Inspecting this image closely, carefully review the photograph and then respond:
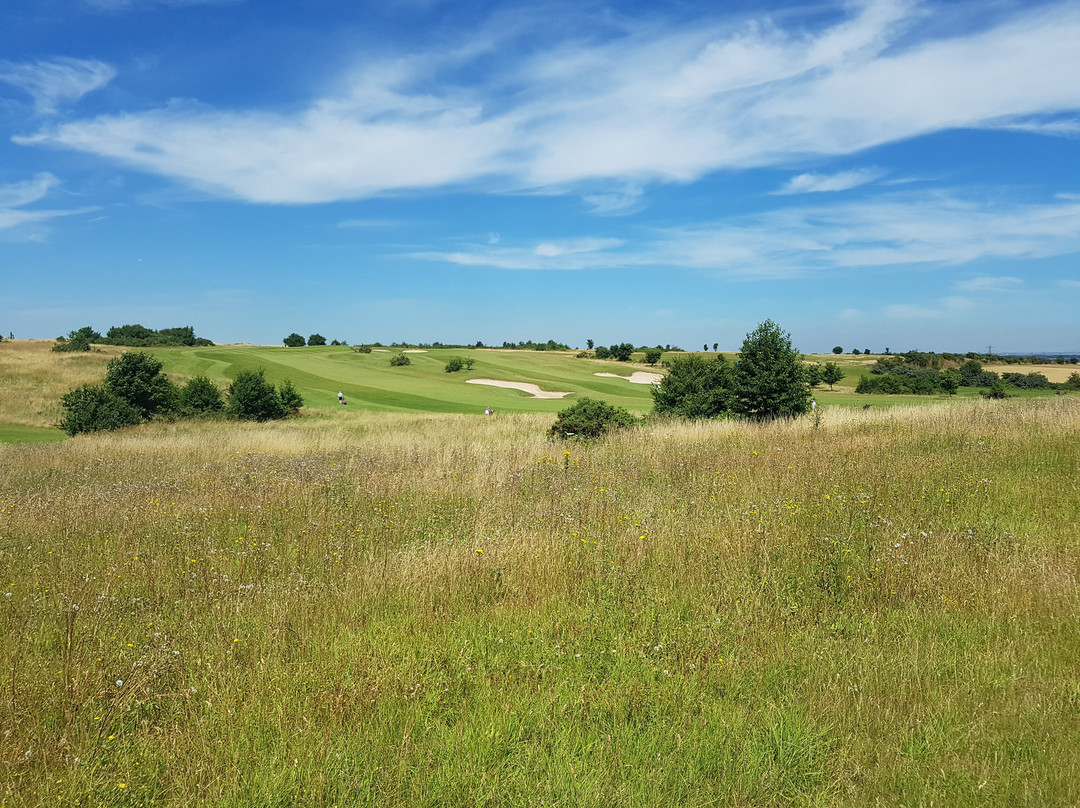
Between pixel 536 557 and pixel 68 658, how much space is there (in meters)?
3.42

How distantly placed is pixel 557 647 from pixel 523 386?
132ft

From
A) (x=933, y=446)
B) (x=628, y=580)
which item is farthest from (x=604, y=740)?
(x=933, y=446)

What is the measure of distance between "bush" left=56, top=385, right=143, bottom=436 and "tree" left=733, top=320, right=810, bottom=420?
83.3 feet

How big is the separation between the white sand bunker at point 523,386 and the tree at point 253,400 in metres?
15.8

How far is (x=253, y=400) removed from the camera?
3055 centimetres

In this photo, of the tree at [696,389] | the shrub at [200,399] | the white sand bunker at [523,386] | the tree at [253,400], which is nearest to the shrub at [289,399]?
the tree at [253,400]

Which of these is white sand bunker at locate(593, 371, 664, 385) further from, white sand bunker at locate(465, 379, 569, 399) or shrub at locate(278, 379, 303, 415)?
shrub at locate(278, 379, 303, 415)

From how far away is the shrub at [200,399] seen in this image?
1208 inches

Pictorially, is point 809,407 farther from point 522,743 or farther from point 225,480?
point 522,743

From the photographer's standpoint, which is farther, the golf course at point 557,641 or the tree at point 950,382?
the tree at point 950,382

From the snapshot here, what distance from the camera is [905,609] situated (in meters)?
4.78

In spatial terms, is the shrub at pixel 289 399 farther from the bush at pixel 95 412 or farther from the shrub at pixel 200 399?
the bush at pixel 95 412

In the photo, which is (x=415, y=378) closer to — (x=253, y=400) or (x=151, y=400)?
(x=253, y=400)

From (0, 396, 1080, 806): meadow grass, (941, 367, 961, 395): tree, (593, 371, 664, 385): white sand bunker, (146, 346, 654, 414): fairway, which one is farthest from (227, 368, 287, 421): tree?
(941, 367, 961, 395): tree
